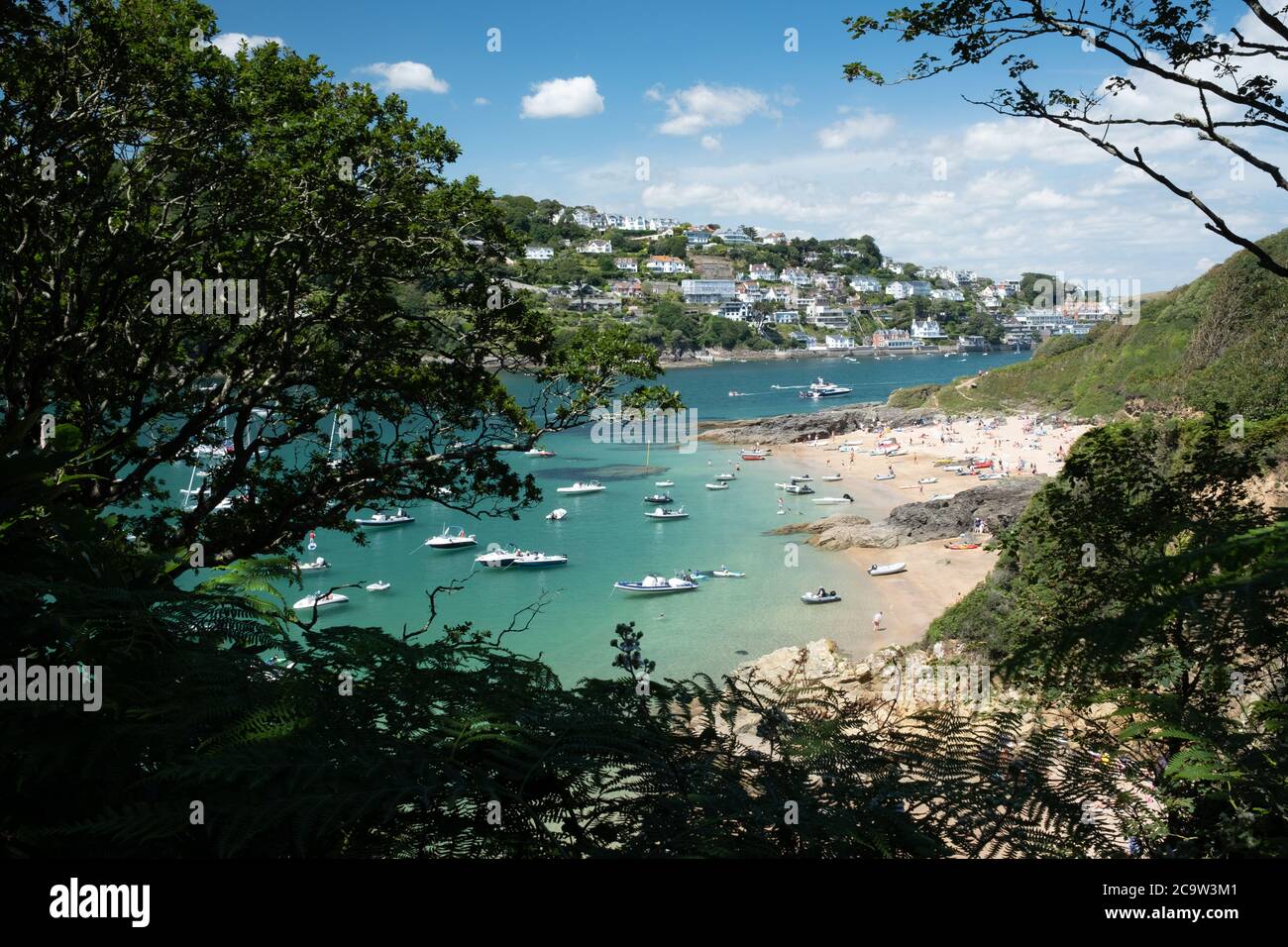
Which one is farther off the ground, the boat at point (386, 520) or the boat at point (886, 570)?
the boat at point (386, 520)

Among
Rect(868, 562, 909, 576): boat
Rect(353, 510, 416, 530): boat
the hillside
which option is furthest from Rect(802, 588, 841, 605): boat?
Rect(353, 510, 416, 530): boat

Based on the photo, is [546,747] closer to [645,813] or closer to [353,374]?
[645,813]

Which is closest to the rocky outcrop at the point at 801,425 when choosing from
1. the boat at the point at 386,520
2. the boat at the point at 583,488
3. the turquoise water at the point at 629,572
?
the turquoise water at the point at 629,572

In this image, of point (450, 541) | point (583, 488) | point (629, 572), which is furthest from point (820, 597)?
point (583, 488)

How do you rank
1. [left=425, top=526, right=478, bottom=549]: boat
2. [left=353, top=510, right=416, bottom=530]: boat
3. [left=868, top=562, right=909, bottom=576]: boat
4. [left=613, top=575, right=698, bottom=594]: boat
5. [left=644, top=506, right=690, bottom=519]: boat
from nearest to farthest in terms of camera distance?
[left=613, top=575, right=698, bottom=594]: boat, [left=868, top=562, right=909, bottom=576]: boat, [left=425, top=526, right=478, bottom=549]: boat, [left=353, top=510, right=416, bottom=530]: boat, [left=644, top=506, right=690, bottom=519]: boat

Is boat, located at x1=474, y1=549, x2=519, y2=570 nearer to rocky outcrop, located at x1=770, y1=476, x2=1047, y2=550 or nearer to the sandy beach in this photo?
rocky outcrop, located at x1=770, y1=476, x2=1047, y2=550

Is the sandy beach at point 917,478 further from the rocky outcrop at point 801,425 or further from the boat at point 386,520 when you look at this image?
the boat at point 386,520
